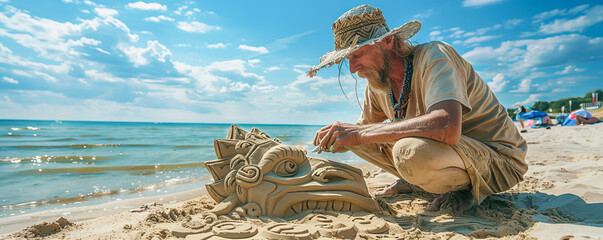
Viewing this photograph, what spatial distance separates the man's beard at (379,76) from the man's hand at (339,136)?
48 cm

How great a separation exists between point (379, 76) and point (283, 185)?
1.05m

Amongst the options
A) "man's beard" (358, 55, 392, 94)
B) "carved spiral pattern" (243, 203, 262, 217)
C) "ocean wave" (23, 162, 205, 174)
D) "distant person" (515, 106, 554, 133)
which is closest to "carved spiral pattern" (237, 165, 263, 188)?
"carved spiral pattern" (243, 203, 262, 217)

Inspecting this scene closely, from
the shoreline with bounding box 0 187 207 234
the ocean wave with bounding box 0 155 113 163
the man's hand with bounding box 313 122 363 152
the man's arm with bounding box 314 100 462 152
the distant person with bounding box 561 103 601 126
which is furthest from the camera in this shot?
the distant person with bounding box 561 103 601 126

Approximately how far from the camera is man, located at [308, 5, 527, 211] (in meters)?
1.70

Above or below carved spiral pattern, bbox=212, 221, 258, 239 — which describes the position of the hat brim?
above

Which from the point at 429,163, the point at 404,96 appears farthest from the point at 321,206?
the point at 404,96

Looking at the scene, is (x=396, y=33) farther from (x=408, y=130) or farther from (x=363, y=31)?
(x=408, y=130)

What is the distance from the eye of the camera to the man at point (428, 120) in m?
1.70

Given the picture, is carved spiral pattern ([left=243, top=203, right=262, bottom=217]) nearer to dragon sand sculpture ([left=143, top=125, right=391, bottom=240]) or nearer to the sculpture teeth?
dragon sand sculpture ([left=143, top=125, right=391, bottom=240])

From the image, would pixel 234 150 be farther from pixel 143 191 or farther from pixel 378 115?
pixel 143 191

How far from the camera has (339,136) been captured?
1.89 metres

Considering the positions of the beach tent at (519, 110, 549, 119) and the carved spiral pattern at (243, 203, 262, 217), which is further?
the beach tent at (519, 110, 549, 119)

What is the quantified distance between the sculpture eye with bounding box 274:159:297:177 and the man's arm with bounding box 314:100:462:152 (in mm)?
276

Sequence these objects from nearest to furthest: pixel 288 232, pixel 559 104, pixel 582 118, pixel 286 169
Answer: pixel 288 232 < pixel 286 169 < pixel 582 118 < pixel 559 104
